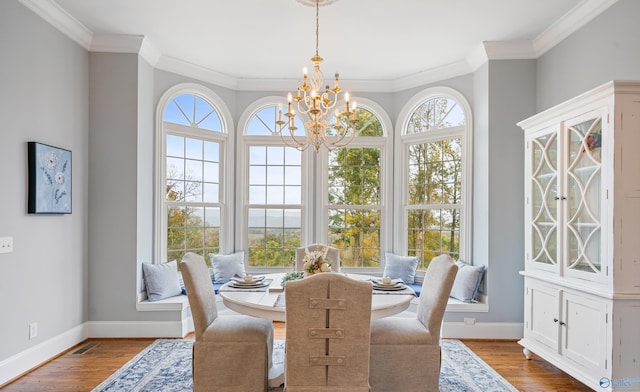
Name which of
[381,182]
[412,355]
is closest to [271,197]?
[381,182]

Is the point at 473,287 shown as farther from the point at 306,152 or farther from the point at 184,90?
the point at 184,90

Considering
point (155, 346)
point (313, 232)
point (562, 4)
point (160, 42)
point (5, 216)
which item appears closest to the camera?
point (5, 216)

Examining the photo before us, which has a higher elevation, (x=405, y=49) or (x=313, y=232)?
(x=405, y=49)

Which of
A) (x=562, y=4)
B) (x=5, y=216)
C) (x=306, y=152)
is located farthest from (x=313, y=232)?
(x=562, y=4)

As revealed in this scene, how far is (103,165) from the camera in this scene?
3904 millimetres

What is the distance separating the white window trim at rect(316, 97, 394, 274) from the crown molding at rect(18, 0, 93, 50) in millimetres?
2747

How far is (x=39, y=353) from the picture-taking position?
3215 mm

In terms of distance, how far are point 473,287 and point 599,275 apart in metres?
1.55

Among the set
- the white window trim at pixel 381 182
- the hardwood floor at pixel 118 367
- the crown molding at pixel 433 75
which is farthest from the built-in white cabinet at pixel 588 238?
the white window trim at pixel 381 182

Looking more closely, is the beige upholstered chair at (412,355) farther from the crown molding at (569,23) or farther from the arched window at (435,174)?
the crown molding at (569,23)

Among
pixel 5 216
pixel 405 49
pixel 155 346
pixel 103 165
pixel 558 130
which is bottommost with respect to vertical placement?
pixel 155 346

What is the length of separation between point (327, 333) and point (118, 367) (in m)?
2.11

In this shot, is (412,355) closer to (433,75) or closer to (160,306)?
(160,306)

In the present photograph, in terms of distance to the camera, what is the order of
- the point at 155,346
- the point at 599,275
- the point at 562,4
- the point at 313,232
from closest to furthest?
the point at 599,275
the point at 562,4
the point at 155,346
the point at 313,232
